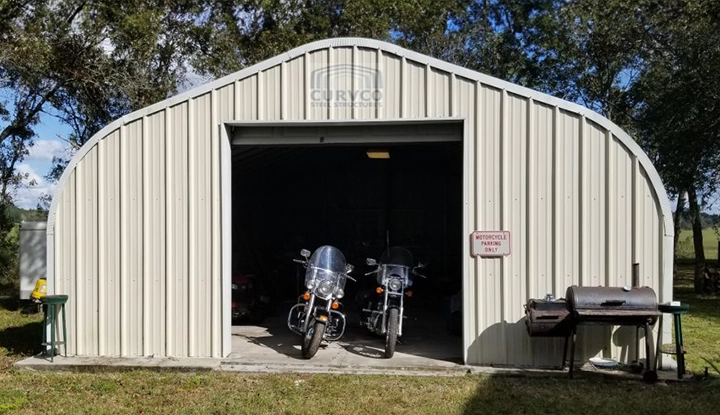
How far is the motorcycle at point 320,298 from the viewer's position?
6598mm

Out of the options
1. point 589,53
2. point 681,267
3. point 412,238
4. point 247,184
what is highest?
point 589,53

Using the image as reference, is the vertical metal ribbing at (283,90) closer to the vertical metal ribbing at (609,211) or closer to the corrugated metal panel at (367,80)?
the corrugated metal panel at (367,80)

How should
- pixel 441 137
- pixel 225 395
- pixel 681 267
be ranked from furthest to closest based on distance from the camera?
pixel 681 267 < pixel 441 137 < pixel 225 395

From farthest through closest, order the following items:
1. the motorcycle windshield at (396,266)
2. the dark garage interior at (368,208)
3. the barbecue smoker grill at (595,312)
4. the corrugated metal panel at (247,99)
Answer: the dark garage interior at (368,208), the motorcycle windshield at (396,266), the corrugated metal panel at (247,99), the barbecue smoker grill at (595,312)

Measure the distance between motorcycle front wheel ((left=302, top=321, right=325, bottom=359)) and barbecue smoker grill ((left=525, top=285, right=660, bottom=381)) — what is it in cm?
218

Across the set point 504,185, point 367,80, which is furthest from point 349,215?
point 504,185

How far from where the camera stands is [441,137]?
6.51m

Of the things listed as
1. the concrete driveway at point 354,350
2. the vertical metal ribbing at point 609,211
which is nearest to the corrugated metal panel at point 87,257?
the concrete driveway at point 354,350

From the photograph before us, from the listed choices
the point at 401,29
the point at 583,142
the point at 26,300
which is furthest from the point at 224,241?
the point at 401,29

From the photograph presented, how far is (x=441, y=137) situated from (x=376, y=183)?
27.2 feet

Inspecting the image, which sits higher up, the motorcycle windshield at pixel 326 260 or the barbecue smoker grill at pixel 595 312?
the motorcycle windshield at pixel 326 260

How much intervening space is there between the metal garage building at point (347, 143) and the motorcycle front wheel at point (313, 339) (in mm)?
857

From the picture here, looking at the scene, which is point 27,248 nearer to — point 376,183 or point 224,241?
point 224,241

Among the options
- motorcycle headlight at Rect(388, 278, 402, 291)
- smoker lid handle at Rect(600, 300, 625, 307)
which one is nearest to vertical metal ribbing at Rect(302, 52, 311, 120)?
motorcycle headlight at Rect(388, 278, 402, 291)
